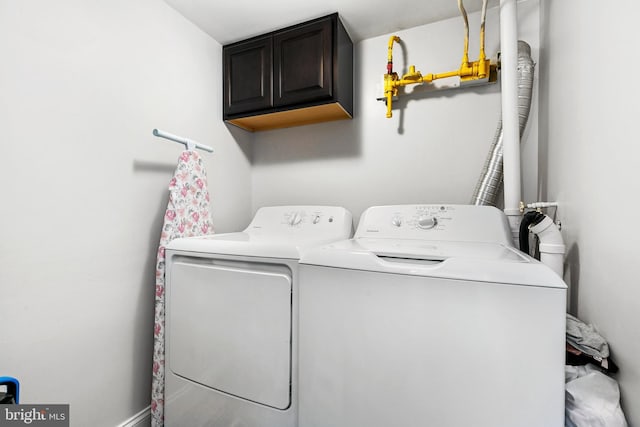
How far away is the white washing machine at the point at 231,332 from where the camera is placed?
102 cm

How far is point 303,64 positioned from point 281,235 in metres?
0.98

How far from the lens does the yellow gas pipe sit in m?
1.41

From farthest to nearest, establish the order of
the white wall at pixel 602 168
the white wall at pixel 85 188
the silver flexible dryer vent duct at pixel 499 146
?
1. the silver flexible dryer vent duct at pixel 499 146
2. the white wall at pixel 85 188
3. the white wall at pixel 602 168

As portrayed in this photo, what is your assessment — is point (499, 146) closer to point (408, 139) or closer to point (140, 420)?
point (408, 139)

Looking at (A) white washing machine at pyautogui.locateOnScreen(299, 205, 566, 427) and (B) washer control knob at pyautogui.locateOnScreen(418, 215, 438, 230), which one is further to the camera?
(B) washer control knob at pyautogui.locateOnScreen(418, 215, 438, 230)

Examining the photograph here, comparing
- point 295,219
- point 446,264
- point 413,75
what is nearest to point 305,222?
point 295,219

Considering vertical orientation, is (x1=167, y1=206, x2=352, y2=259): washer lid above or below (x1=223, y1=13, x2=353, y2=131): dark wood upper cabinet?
below

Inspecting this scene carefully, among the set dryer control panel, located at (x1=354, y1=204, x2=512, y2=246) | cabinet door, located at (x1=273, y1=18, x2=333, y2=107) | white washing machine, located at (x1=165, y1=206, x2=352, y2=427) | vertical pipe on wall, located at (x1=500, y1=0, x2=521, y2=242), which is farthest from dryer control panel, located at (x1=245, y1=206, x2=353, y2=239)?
vertical pipe on wall, located at (x1=500, y1=0, x2=521, y2=242)

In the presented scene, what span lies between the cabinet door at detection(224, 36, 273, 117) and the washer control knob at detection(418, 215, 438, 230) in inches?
44.0

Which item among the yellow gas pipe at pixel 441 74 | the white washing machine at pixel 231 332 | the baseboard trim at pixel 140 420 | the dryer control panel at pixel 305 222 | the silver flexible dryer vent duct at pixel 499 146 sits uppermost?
the yellow gas pipe at pixel 441 74

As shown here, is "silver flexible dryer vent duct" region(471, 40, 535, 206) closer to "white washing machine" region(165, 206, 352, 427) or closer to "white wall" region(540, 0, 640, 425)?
"white wall" region(540, 0, 640, 425)

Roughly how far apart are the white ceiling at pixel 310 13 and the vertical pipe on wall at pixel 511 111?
33cm

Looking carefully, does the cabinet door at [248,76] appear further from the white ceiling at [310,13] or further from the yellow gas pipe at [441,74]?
the yellow gas pipe at [441,74]

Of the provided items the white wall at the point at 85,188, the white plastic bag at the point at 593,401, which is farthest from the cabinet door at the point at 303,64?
the white plastic bag at the point at 593,401
